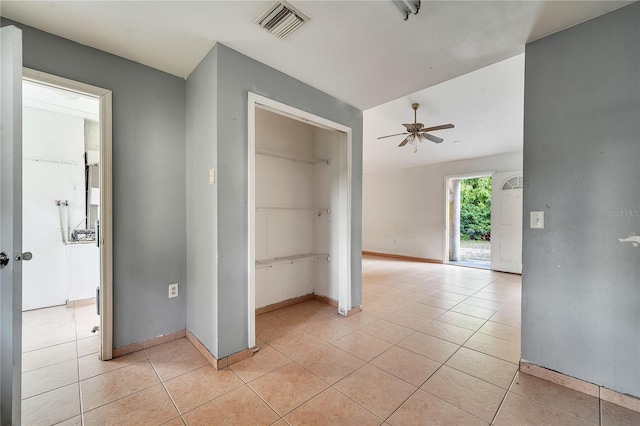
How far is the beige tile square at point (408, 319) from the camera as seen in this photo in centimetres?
292

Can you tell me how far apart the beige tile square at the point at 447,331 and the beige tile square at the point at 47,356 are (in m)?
3.27

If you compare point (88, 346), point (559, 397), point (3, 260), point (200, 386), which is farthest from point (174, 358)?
point (559, 397)

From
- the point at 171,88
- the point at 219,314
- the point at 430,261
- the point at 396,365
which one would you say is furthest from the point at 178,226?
the point at 430,261

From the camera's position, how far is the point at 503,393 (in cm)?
180

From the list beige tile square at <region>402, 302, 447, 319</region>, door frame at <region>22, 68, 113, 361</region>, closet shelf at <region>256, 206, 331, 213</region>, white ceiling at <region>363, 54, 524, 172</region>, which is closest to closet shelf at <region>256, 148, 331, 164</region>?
Answer: closet shelf at <region>256, 206, 331, 213</region>

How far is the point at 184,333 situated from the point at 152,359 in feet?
1.37

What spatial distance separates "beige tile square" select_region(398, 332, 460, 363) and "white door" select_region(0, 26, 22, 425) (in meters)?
2.62

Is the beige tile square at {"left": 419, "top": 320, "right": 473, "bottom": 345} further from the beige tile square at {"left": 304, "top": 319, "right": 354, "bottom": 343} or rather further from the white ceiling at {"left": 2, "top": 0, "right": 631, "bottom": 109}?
the white ceiling at {"left": 2, "top": 0, "right": 631, "bottom": 109}

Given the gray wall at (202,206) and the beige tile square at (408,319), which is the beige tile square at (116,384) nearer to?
the gray wall at (202,206)

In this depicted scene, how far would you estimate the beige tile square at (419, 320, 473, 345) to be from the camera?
2617 mm

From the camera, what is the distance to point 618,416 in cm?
159

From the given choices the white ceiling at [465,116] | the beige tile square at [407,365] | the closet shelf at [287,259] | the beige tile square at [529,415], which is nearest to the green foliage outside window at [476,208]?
the white ceiling at [465,116]

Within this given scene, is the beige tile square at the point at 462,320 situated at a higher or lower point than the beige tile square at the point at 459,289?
higher

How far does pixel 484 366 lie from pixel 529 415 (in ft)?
1.75
